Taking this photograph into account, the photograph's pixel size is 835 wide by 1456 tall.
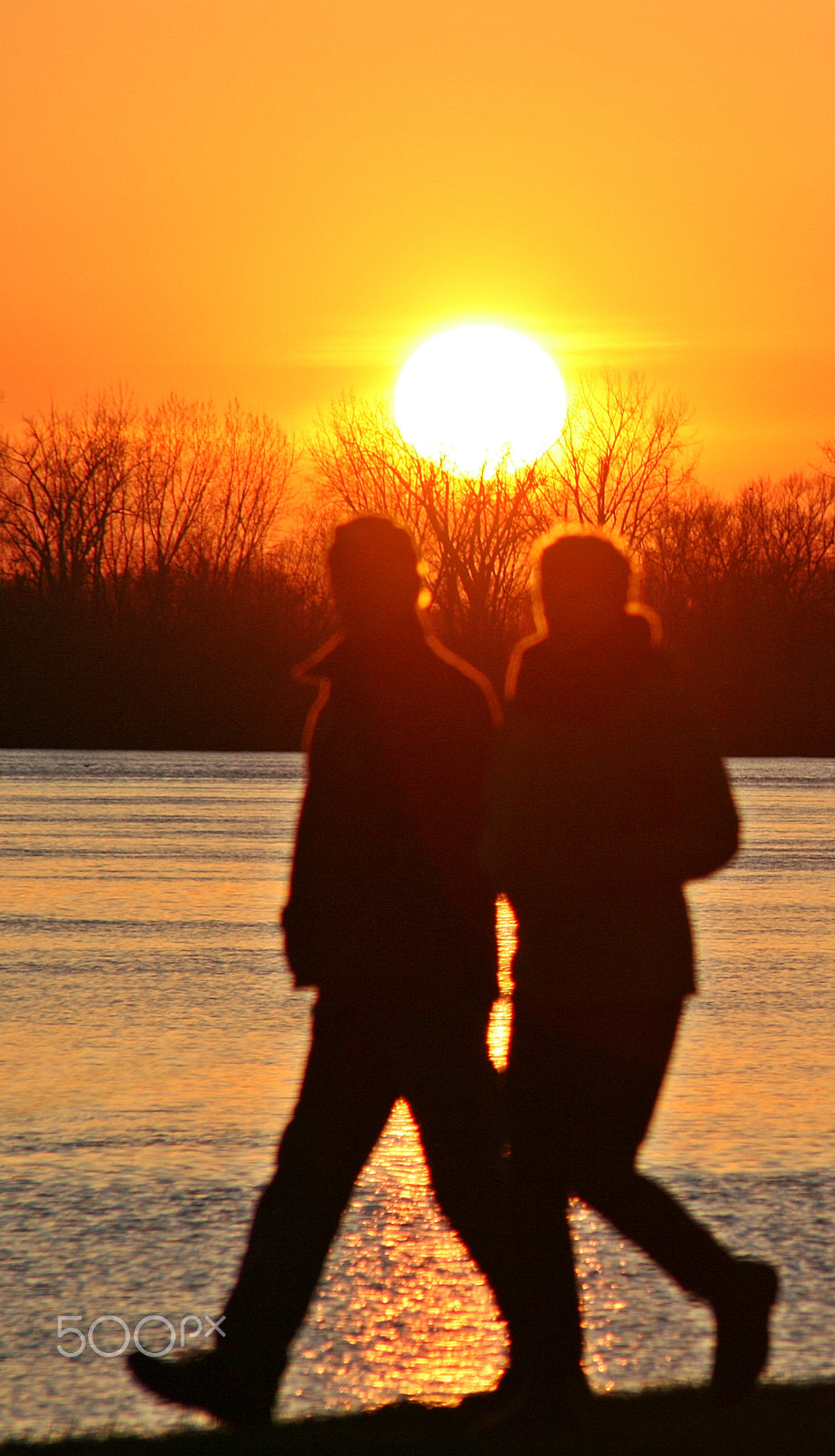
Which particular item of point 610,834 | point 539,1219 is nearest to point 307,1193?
point 539,1219

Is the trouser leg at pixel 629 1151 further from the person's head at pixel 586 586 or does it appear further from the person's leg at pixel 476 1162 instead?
the person's head at pixel 586 586

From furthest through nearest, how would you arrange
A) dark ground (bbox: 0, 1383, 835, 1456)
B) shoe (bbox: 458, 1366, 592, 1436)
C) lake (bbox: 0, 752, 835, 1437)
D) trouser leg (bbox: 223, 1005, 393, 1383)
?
lake (bbox: 0, 752, 835, 1437) < trouser leg (bbox: 223, 1005, 393, 1383) < shoe (bbox: 458, 1366, 592, 1436) < dark ground (bbox: 0, 1383, 835, 1456)

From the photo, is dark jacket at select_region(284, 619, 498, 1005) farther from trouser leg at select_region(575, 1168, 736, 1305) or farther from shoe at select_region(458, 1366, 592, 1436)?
shoe at select_region(458, 1366, 592, 1436)

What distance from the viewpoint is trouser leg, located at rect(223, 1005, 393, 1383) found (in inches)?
164

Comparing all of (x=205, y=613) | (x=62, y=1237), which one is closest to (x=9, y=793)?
(x=62, y=1237)

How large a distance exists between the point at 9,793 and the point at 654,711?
3201 cm

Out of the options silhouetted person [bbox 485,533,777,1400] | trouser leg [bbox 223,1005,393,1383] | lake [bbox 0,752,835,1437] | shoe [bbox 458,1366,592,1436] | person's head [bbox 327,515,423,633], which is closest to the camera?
shoe [bbox 458,1366,592,1436]

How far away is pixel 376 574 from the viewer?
437 cm

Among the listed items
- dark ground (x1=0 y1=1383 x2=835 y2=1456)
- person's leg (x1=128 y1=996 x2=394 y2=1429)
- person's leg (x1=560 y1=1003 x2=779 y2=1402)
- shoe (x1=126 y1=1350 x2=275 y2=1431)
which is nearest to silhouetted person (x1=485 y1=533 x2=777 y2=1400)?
person's leg (x1=560 y1=1003 x2=779 y2=1402)

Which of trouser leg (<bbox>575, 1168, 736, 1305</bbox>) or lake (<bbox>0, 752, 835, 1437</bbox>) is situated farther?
lake (<bbox>0, 752, 835, 1437</bbox>)

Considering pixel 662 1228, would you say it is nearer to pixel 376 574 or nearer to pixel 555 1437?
pixel 555 1437

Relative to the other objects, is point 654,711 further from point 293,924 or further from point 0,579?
point 0,579

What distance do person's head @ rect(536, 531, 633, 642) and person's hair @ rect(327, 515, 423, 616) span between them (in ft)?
1.22

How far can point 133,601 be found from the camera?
7619 centimetres
